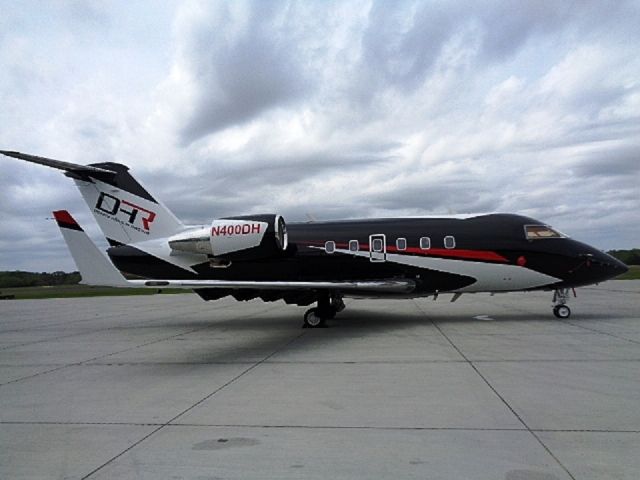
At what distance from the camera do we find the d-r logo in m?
14.2

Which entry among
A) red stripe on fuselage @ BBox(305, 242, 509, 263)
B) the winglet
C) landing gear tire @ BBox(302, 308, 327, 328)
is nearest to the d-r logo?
landing gear tire @ BBox(302, 308, 327, 328)

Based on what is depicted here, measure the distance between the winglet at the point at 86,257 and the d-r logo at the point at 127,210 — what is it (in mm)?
6123

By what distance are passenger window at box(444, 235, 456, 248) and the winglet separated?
8.52 meters

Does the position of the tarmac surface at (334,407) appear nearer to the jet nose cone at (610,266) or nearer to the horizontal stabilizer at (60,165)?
the jet nose cone at (610,266)

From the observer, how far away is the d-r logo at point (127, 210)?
14.2m

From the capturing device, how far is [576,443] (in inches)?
167

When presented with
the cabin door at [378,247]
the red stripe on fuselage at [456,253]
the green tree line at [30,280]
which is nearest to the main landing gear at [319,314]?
the cabin door at [378,247]

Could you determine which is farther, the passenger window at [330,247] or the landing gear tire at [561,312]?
the passenger window at [330,247]

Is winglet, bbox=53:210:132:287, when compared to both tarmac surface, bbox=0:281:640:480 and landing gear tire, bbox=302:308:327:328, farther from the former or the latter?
landing gear tire, bbox=302:308:327:328

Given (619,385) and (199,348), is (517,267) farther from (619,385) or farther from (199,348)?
(199,348)

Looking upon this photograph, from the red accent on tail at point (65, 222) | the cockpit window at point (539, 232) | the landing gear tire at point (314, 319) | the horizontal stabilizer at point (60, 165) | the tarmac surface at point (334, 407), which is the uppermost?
the horizontal stabilizer at point (60, 165)

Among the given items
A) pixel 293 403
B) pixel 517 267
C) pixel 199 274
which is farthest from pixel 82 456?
pixel 517 267

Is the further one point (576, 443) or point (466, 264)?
point (466, 264)

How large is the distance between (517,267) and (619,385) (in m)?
7.08
